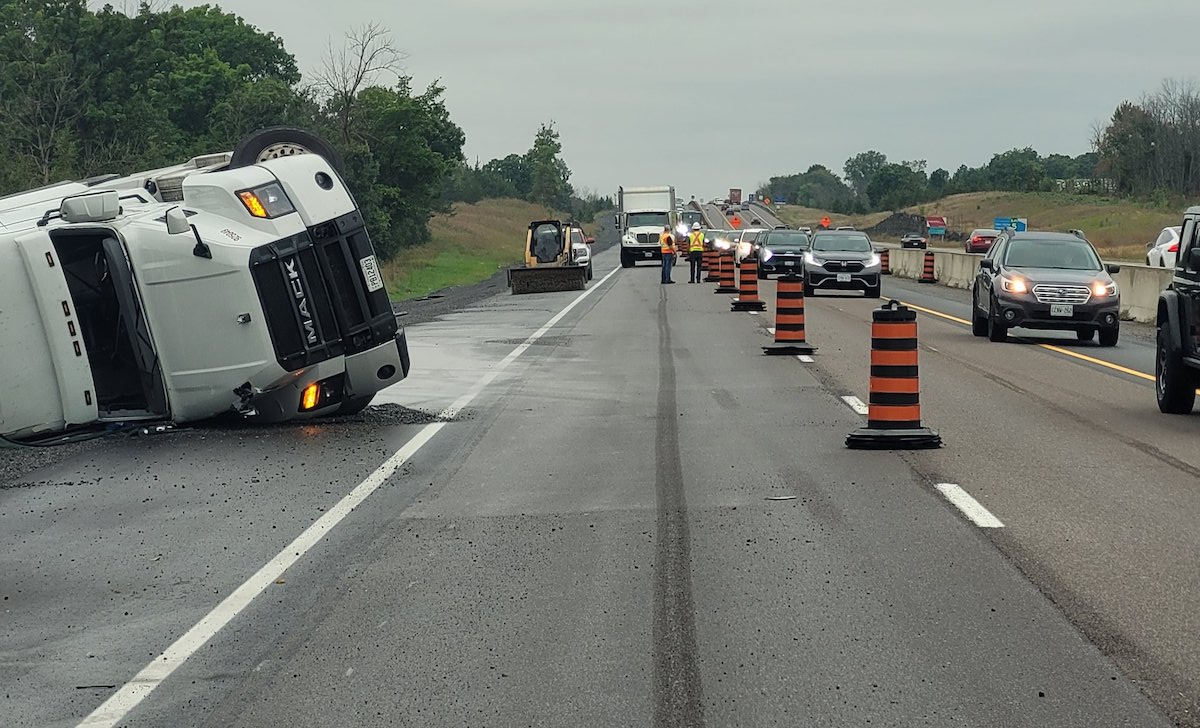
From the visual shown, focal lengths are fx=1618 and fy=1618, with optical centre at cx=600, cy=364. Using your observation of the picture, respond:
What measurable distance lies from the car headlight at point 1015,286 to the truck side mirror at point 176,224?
1417 cm

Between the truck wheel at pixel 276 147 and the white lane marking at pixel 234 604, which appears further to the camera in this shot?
the truck wheel at pixel 276 147

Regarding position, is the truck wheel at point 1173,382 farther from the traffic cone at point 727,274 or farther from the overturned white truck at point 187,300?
the traffic cone at point 727,274

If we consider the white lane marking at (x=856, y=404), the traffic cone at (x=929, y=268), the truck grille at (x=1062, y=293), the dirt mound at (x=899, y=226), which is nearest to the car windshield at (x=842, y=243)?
the traffic cone at (x=929, y=268)

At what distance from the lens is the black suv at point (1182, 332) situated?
565 inches

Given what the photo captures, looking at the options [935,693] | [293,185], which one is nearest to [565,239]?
[293,185]

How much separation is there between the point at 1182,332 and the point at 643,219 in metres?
53.2

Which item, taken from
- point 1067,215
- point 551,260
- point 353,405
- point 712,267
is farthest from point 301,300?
point 1067,215

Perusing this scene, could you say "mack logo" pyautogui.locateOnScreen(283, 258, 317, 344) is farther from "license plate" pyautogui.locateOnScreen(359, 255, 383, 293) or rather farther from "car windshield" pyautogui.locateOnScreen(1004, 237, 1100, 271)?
"car windshield" pyautogui.locateOnScreen(1004, 237, 1100, 271)

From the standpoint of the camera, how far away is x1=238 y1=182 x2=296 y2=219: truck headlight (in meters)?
13.3

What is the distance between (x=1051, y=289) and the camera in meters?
23.4

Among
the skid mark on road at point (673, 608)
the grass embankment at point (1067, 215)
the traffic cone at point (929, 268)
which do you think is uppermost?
the skid mark on road at point (673, 608)

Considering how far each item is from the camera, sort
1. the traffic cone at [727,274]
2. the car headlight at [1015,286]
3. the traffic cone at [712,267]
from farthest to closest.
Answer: the traffic cone at [712,267]
the traffic cone at [727,274]
the car headlight at [1015,286]

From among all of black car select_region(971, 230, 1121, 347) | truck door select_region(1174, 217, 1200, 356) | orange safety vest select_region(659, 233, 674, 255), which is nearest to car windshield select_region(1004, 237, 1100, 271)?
black car select_region(971, 230, 1121, 347)

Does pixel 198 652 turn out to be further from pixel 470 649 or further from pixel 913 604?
pixel 913 604
